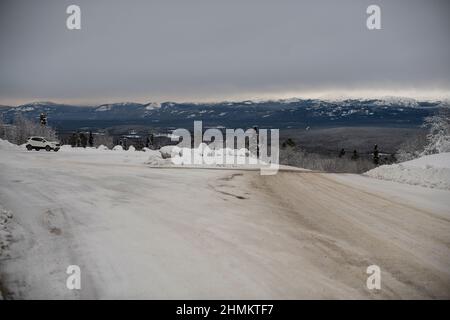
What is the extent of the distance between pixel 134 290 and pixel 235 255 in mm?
2076

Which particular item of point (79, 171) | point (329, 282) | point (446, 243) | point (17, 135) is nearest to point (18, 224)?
point (329, 282)

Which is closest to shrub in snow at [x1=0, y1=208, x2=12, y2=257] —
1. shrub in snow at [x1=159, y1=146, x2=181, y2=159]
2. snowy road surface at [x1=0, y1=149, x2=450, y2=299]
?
snowy road surface at [x1=0, y1=149, x2=450, y2=299]

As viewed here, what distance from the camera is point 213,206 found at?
1055 centimetres

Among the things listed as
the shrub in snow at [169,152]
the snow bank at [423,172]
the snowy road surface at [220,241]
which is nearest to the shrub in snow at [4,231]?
the snowy road surface at [220,241]

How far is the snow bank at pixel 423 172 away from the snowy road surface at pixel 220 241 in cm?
189

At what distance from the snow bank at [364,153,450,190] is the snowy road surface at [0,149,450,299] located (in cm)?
189

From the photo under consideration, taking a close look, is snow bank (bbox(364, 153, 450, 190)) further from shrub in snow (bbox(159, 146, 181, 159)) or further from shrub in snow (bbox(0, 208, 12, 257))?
shrub in snow (bbox(0, 208, 12, 257))

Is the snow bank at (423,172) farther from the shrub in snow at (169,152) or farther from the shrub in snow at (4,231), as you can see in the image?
the shrub in snow at (4,231)

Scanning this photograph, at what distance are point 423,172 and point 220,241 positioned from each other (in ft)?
39.6

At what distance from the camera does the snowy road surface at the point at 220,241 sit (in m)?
5.92

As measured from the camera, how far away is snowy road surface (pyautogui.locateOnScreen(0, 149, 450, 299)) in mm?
5918

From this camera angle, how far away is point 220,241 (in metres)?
7.71
